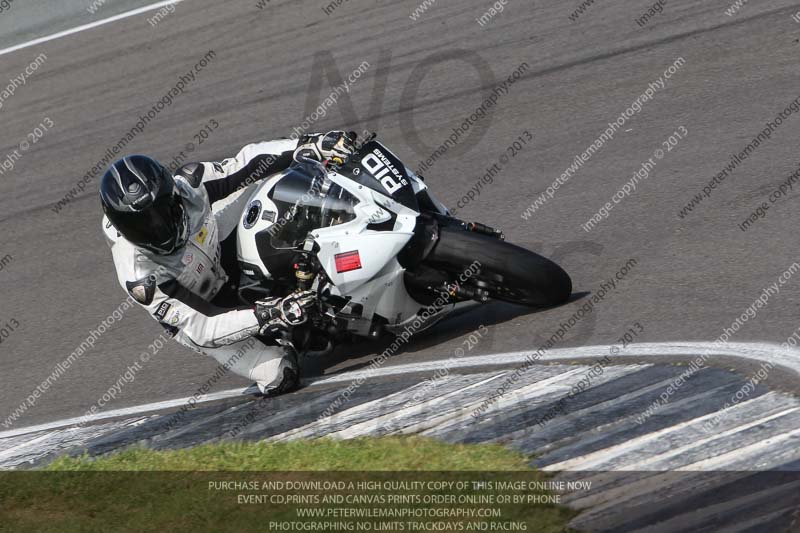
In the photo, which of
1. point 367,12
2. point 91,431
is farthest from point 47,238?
point 367,12

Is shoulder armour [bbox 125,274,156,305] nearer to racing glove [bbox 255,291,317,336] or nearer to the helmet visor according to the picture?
the helmet visor

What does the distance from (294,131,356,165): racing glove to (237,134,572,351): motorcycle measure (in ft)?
0.41

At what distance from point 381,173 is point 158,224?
4.68 ft

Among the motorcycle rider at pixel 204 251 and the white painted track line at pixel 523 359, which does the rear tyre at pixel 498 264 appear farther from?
the motorcycle rider at pixel 204 251

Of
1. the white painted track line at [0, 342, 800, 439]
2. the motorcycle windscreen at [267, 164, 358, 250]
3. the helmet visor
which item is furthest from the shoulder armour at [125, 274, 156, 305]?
the white painted track line at [0, 342, 800, 439]

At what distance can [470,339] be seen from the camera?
692cm

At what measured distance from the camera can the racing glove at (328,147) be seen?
6957mm

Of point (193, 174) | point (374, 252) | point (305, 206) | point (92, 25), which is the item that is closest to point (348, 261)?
point (374, 252)

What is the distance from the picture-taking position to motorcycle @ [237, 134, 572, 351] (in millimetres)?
6457

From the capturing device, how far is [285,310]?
644 cm

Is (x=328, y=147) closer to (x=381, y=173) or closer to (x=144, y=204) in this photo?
(x=381, y=173)

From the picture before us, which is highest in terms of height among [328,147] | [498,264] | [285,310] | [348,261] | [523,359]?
[328,147]

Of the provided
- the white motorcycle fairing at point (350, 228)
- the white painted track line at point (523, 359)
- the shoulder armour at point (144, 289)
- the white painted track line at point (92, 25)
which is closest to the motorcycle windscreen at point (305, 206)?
the white motorcycle fairing at point (350, 228)

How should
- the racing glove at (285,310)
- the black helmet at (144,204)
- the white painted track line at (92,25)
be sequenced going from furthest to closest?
the white painted track line at (92,25), the racing glove at (285,310), the black helmet at (144,204)
